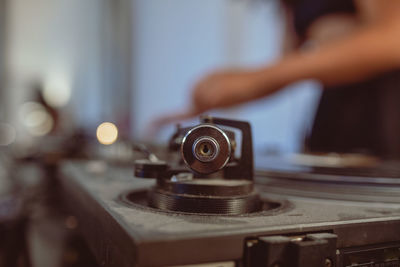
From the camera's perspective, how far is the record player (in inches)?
11.0

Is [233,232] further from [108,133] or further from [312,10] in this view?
[312,10]

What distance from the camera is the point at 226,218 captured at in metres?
0.33

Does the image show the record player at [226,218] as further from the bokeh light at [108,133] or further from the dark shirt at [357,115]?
the dark shirt at [357,115]

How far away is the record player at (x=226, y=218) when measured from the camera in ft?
0.91

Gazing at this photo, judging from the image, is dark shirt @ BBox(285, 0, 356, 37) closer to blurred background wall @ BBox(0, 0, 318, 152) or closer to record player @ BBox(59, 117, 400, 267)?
blurred background wall @ BBox(0, 0, 318, 152)

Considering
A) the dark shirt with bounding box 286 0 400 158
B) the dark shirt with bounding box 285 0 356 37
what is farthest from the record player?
the dark shirt with bounding box 285 0 356 37

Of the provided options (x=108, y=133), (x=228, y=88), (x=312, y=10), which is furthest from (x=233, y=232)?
(x=312, y=10)

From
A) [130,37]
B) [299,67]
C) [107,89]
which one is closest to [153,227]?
[299,67]

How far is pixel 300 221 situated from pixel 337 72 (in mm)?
724

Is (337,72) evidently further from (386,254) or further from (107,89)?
(107,89)

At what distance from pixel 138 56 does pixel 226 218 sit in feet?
13.6

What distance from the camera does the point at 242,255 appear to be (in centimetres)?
29

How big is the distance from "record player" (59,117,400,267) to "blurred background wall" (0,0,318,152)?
1173 mm

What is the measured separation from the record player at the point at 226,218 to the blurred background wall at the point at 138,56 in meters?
1.17
